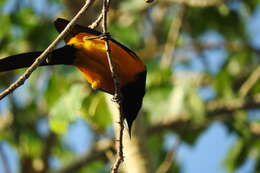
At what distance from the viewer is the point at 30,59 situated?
4113 mm

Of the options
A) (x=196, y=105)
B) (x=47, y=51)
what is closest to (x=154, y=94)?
(x=196, y=105)

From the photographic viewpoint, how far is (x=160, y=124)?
6.96 metres

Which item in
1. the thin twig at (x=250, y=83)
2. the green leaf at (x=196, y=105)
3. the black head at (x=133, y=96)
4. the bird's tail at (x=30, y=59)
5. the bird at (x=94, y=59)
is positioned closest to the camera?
the bird's tail at (x=30, y=59)

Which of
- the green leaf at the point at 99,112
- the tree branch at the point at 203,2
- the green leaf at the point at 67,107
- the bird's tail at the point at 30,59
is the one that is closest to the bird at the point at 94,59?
the bird's tail at the point at 30,59

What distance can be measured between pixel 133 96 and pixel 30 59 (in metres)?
1.03

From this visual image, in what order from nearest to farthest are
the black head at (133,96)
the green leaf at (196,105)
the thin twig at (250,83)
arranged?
the black head at (133,96) → the green leaf at (196,105) → the thin twig at (250,83)

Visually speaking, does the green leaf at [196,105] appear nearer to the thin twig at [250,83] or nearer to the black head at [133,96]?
the black head at [133,96]

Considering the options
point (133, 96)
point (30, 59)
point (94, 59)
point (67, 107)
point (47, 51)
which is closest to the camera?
point (47, 51)

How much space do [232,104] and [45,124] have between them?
306cm

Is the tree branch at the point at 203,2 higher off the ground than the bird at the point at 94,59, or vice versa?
the tree branch at the point at 203,2

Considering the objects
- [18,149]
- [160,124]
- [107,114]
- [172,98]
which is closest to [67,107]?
[107,114]

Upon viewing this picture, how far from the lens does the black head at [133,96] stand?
15.6ft

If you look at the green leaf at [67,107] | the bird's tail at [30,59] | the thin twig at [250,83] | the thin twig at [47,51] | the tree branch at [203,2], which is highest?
the tree branch at [203,2]

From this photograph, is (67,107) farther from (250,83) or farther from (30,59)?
(250,83)
